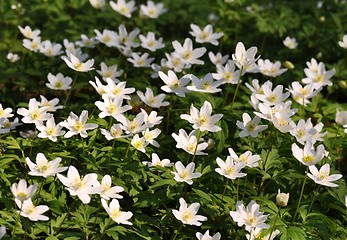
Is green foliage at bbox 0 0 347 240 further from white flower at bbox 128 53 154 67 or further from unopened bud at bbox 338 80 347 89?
white flower at bbox 128 53 154 67

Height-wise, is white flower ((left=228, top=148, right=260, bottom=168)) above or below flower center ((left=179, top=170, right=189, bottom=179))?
above

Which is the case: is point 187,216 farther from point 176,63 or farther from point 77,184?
point 176,63

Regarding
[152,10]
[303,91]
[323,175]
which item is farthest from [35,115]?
[152,10]

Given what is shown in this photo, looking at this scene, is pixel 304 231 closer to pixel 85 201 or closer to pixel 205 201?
pixel 205 201

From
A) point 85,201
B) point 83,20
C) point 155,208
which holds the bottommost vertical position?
point 83,20

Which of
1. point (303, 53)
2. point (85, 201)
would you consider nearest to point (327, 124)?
point (303, 53)

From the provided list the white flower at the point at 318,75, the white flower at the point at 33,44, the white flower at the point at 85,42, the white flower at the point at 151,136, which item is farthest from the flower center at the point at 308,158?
the white flower at the point at 33,44

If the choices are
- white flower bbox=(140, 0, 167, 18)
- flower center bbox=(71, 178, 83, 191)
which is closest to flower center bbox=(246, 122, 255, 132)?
flower center bbox=(71, 178, 83, 191)

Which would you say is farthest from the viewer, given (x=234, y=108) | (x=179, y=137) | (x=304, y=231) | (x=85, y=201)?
(x=234, y=108)
